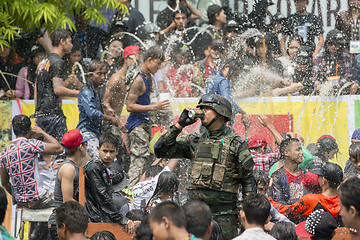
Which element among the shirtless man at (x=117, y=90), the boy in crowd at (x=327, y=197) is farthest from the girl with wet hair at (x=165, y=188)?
the shirtless man at (x=117, y=90)

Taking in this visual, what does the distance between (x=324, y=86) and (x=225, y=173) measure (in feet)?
19.3

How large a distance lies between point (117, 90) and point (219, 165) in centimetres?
425

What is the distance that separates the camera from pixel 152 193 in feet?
24.4

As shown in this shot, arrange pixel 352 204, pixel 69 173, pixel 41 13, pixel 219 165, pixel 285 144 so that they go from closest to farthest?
1. pixel 352 204
2. pixel 219 165
3. pixel 69 173
4. pixel 285 144
5. pixel 41 13

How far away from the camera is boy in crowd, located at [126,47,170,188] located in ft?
30.3

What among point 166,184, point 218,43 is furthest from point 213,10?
point 166,184

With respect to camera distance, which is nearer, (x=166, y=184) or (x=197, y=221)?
(x=197, y=221)

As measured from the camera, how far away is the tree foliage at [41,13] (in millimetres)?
10859

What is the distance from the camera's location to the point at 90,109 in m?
9.05

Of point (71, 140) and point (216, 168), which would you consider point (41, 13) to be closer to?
point (71, 140)

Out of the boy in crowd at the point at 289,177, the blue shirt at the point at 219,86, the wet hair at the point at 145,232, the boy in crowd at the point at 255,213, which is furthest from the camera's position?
the blue shirt at the point at 219,86

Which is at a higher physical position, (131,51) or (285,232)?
(131,51)

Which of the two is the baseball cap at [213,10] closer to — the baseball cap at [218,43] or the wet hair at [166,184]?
the baseball cap at [218,43]

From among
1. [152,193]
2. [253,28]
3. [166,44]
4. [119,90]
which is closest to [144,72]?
[119,90]
